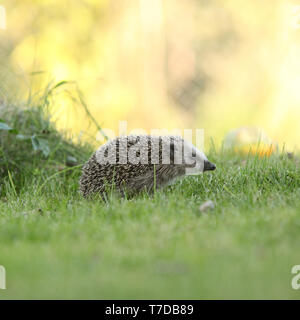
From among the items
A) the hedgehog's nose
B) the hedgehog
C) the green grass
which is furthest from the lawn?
the hedgehog

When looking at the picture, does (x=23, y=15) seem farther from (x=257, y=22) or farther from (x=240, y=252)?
(x=240, y=252)

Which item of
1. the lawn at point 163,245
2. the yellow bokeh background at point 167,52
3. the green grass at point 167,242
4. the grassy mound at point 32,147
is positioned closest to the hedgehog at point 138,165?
the green grass at point 167,242

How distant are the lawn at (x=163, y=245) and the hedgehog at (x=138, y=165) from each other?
1.33ft

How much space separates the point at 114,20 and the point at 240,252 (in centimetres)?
1111

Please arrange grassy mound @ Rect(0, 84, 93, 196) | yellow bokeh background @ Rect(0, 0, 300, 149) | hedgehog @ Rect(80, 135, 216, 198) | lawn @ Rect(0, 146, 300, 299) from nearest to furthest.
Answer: lawn @ Rect(0, 146, 300, 299), hedgehog @ Rect(80, 135, 216, 198), grassy mound @ Rect(0, 84, 93, 196), yellow bokeh background @ Rect(0, 0, 300, 149)

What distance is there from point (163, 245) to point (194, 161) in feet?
6.64

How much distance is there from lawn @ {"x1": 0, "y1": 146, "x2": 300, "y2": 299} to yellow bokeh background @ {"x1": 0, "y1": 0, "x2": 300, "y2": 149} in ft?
25.1

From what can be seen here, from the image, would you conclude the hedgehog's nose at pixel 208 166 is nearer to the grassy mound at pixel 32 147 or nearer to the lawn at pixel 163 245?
the lawn at pixel 163 245

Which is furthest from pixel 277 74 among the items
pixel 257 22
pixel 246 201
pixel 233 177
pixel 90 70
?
pixel 246 201

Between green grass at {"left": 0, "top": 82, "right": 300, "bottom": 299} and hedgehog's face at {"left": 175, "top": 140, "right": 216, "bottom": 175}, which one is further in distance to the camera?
hedgehog's face at {"left": 175, "top": 140, "right": 216, "bottom": 175}

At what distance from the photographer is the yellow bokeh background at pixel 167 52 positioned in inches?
467

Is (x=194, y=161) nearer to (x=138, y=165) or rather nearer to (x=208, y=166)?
(x=208, y=166)

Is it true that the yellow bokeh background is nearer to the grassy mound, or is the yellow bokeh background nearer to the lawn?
the grassy mound

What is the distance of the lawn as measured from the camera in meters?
2.33
